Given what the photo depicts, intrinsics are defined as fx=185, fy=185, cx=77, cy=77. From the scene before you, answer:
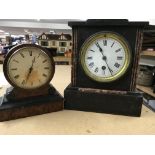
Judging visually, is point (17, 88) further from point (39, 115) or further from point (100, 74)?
point (100, 74)

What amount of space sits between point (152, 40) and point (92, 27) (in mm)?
1226

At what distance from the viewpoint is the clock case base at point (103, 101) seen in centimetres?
64

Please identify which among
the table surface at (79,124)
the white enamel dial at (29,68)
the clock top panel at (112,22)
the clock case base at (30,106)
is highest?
the clock top panel at (112,22)

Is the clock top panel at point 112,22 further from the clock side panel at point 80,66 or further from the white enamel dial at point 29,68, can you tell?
the white enamel dial at point 29,68

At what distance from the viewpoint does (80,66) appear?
66cm

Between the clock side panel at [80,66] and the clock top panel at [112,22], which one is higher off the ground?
the clock top panel at [112,22]

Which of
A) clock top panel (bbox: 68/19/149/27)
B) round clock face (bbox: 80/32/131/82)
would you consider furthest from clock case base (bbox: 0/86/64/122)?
clock top panel (bbox: 68/19/149/27)

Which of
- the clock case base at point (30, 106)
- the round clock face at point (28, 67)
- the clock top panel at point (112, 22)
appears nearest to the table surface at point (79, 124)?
the clock case base at point (30, 106)

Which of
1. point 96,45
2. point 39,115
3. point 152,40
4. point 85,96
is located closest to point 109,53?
point 96,45

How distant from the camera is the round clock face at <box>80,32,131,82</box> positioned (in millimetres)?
632

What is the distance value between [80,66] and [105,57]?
3.7 inches

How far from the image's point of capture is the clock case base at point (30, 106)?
58 centimetres

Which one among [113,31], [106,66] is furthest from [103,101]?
[113,31]

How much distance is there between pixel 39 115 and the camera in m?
0.63
